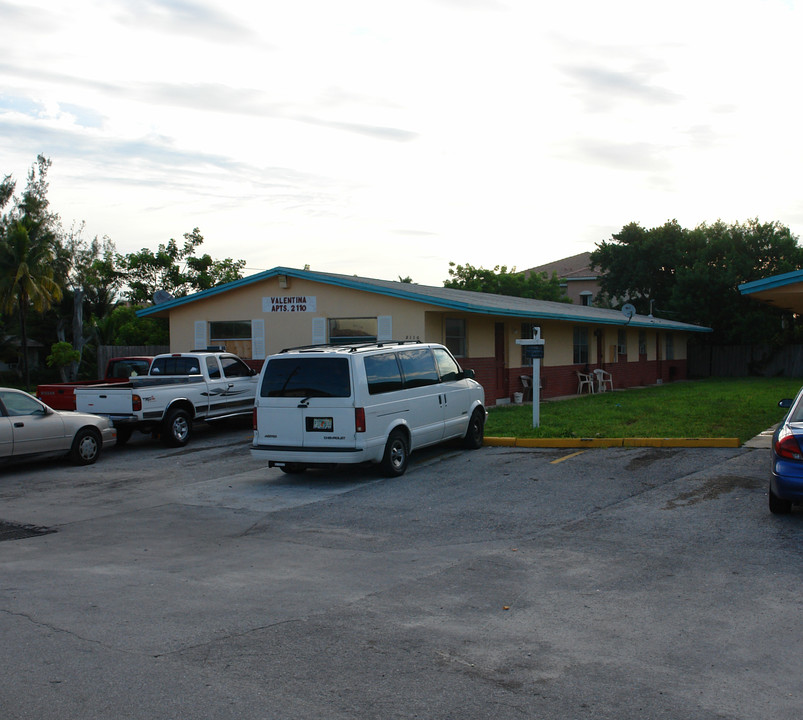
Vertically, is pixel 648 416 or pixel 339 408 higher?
pixel 339 408

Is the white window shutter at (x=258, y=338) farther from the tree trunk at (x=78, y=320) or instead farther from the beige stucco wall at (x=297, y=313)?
the tree trunk at (x=78, y=320)

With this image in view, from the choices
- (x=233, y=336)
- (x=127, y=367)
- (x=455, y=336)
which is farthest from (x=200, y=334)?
(x=455, y=336)

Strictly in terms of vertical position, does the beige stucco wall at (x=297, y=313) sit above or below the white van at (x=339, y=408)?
above

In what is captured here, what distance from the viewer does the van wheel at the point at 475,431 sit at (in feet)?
47.3

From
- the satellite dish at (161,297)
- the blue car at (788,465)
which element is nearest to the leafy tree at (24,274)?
the satellite dish at (161,297)

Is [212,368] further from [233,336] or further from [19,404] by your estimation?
[233,336]

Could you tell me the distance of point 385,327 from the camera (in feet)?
67.9

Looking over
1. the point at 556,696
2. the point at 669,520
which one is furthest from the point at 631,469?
the point at 556,696

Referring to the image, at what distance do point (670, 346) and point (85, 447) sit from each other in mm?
29460

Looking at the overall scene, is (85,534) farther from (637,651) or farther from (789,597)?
(789,597)

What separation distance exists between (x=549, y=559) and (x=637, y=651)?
2.32 m

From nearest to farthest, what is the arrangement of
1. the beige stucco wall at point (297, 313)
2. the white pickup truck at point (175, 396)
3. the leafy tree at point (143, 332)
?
1. the white pickup truck at point (175, 396)
2. the beige stucco wall at point (297, 313)
3. the leafy tree at point (143, 332)

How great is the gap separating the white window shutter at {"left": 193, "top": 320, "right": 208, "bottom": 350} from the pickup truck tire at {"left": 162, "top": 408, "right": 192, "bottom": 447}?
702cm

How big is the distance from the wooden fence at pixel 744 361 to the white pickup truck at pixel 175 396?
94.7 ft
